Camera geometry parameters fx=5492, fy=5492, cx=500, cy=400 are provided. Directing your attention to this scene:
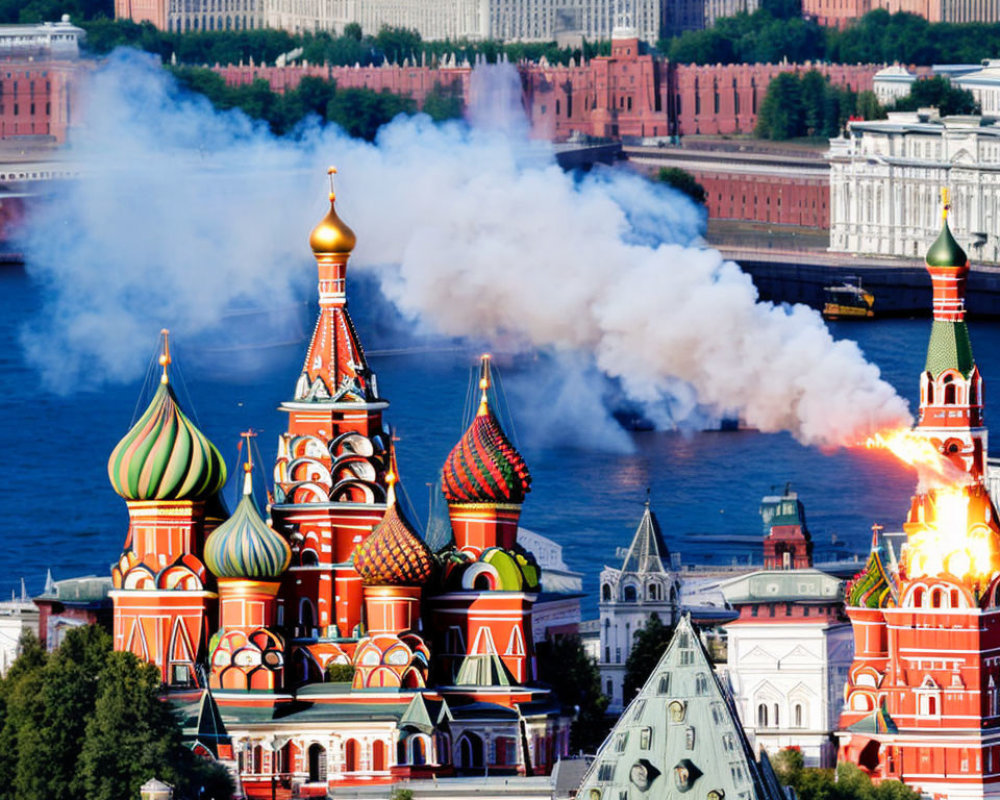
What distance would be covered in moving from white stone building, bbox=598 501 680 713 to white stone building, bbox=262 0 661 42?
11633cm

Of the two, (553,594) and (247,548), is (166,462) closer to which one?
(247,548)

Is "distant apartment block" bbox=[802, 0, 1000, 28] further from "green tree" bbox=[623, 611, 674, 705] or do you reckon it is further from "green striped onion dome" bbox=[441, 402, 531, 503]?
"green striped onion dome" bbox=[441, 402, 531, 503]

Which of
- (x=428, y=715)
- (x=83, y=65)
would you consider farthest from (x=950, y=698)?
(x=83, y=65)

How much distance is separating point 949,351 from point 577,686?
6.42 meters

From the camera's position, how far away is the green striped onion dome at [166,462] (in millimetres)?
59688

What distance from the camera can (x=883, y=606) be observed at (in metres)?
60.4

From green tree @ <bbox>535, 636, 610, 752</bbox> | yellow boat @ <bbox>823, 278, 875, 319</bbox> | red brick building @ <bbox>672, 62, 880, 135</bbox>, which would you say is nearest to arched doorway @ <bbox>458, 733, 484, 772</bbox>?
green tree @ <bbox>535, 636, 610, 752</bbox>

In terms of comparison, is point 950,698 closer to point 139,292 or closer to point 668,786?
point 668,786

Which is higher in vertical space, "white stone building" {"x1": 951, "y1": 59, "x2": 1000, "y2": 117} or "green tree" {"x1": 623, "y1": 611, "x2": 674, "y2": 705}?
"white stone building" {"x1": 951, "y1": 59, "x2": 1000, "y2": 117}

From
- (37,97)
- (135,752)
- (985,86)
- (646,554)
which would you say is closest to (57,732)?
(135,752)

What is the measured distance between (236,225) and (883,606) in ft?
125

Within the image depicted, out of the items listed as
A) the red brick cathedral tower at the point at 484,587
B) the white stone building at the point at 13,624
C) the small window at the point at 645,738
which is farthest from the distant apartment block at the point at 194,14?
the small window at the point at 645,738

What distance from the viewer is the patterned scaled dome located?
5853 cm

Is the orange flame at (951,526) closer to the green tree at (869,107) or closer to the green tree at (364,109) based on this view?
the green tree at (364,109)
